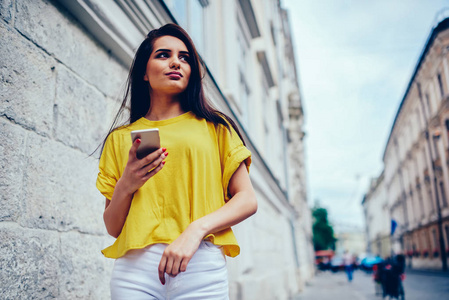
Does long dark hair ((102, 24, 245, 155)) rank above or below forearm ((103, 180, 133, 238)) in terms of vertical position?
above

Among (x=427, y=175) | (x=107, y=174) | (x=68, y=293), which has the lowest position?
(x=68, y=293)

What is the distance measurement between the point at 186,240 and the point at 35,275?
1.04m

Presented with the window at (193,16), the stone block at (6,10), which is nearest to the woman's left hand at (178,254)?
the stone block at (6,10)

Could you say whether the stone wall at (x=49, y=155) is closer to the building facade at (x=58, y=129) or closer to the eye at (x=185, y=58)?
the building facade at (x=58, y=129)

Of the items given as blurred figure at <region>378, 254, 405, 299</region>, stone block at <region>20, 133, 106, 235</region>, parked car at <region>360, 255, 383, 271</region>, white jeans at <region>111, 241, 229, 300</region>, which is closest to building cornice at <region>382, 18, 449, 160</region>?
parked car at <region>360, 255, 383, 271</region>

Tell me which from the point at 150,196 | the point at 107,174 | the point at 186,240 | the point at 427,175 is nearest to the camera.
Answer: the point at 186,240

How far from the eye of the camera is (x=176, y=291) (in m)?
1.28

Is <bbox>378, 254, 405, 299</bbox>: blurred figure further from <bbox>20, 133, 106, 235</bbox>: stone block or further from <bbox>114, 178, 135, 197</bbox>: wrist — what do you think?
<bbox>114, 178, 135, 197</bbox>: wrist

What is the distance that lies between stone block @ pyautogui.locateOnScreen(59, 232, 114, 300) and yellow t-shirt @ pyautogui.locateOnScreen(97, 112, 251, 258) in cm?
78

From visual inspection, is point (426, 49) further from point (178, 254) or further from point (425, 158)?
point (178, 254)

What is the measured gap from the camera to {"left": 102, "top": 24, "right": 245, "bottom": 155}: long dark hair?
62.4 inches

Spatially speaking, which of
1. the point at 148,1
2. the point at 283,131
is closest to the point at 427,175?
Result: the point at 283,131

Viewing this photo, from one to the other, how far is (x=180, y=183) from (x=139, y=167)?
6.9 inches

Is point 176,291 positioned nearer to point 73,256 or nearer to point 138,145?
point 138,145
